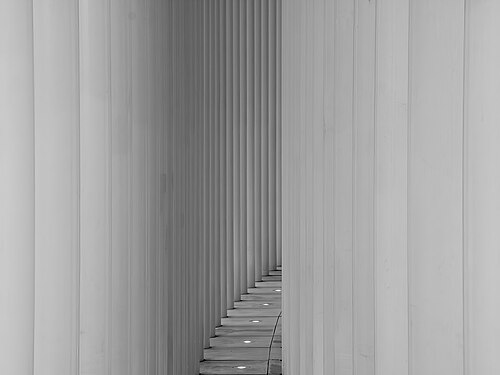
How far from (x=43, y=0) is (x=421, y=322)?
74 centimetres

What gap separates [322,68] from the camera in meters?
2.24

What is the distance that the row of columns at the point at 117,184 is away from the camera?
109cm

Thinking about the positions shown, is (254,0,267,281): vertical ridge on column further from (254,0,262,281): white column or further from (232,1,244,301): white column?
(232,1,244,301): white column

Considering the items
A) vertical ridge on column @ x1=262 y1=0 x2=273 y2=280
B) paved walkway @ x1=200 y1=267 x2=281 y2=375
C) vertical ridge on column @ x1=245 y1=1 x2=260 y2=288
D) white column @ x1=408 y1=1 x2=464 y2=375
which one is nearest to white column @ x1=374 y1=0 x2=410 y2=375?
white column @ x1=408 y1=1 x2=464 y2=375

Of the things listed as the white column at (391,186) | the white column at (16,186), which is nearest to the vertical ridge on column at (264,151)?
the white column at (391,186)

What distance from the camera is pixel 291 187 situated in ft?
11.2

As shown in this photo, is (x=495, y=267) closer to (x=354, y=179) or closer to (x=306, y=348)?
(x=354, y=179)

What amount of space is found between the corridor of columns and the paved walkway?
0.16ft

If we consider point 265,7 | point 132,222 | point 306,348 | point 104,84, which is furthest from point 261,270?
point 104,84

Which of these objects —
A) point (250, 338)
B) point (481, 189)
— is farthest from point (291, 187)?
point (481, 189)

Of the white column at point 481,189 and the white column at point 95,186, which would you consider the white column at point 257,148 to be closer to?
the white column at point 95,186

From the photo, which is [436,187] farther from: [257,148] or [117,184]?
[257,148]

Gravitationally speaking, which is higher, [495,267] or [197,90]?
[197,90]

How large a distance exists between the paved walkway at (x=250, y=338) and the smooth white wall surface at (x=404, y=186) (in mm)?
1824
